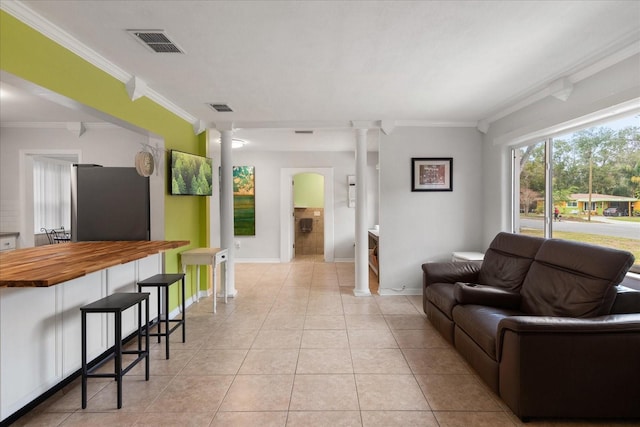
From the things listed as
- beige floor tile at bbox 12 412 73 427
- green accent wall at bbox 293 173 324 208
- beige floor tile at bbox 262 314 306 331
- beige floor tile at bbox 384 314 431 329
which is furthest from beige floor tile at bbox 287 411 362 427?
green accent wall at bbox 293 173 324 208

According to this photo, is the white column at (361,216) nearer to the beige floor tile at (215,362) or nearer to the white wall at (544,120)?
the white wall at (544,120)

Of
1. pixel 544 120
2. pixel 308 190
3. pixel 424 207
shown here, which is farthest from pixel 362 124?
pixel 308 190

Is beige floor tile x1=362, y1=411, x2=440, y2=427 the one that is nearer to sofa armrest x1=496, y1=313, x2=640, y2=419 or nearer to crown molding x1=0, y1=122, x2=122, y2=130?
sofa armrest x1=496, y1=313, x2=640, y2=419

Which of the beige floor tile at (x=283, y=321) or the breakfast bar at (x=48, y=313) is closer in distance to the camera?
the breakfast bar at (x=48, y=313)

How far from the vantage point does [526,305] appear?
114 inches

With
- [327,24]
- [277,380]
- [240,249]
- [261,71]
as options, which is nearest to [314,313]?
[277,380]

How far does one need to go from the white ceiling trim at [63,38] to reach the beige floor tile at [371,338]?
3290 mm

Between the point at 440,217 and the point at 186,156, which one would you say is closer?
the point at 186,156

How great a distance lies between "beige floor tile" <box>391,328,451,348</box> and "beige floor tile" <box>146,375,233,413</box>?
5.47ft

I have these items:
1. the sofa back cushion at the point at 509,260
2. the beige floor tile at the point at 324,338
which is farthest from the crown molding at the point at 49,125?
the sofa back cushion at the point at 509,260

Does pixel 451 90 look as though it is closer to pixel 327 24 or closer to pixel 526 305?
pixel 327 24

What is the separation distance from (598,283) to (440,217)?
9.02 feet

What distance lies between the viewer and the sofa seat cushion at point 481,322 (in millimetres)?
2377

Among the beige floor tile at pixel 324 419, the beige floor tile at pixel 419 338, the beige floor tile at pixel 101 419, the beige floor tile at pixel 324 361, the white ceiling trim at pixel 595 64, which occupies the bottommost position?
the beige floor tile at pixel 101 419
